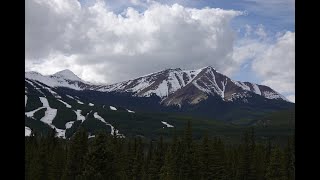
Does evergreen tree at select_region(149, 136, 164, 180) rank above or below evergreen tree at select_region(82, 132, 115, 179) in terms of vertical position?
below

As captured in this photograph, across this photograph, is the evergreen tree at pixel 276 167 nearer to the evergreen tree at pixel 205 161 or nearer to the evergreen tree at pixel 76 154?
the evergreen tree at pixel 205 161

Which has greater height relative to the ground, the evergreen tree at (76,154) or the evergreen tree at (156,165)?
the evergreen tree at (76,154)

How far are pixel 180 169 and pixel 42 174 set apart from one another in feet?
87.7

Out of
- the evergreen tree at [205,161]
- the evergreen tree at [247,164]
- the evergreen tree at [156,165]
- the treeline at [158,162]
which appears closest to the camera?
the treeline at [158,162]

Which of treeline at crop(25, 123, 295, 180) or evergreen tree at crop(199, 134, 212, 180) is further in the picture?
evergreen tree at crop(199, 134, 212, 180)

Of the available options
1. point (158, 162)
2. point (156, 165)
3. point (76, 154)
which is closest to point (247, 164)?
point (158, 162)

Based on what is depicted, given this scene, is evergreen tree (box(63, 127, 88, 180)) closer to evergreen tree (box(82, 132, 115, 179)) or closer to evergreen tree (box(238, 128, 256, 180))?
evergreen tree (box(82, 132, 115, 179))

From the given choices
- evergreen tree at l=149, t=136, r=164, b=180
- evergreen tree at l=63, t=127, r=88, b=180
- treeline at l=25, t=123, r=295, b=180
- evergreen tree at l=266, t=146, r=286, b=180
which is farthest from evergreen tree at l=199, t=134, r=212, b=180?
evergreen tree at l=63, t=127, r=88, b=180

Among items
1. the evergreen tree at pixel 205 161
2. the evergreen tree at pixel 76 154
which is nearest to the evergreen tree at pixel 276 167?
the evergreen tree at pixel 205 161

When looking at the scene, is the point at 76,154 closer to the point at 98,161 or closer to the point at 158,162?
the point at 98,161

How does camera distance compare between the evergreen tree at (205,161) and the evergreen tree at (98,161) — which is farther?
the evergreen tree at (205,161)

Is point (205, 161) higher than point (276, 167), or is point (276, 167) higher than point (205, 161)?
point (205, 161)
